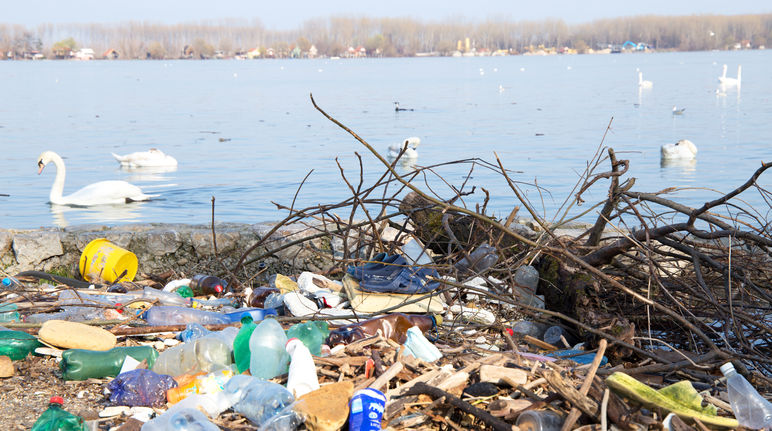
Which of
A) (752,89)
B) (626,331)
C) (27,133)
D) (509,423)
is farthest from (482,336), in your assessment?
(752,89)

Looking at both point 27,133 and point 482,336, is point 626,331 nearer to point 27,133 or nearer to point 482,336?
point 482,336

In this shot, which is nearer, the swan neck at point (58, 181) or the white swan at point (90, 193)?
the swan neck at point (58, 181)

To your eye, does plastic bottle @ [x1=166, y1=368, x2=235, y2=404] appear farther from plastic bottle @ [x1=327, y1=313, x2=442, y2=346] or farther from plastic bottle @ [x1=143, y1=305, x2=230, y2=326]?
plastic bottle @ [x1=143, y1=305, x2=230, y2=326]

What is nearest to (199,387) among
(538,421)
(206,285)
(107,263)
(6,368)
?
(6,368)

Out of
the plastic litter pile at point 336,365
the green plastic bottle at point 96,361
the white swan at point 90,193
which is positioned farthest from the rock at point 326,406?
the white swan at point 90,193

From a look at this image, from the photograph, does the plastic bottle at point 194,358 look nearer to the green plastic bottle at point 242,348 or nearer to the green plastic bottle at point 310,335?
the green plastic bottle at point 242,348

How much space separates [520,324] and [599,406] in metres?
1.99

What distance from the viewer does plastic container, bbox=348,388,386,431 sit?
2848mm

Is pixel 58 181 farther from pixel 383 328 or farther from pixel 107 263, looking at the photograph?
pixel 383 328

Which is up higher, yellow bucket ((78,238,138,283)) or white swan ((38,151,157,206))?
yellow bucket ((78,238,138,283))

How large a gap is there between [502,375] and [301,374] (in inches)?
35.4

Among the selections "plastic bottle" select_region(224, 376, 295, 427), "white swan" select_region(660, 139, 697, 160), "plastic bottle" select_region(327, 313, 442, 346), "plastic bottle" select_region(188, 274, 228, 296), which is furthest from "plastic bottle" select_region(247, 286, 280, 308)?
"white swan" select_region(660, 139, 697, 160)

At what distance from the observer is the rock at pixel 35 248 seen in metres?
6.25

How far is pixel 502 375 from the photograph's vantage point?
320cm
